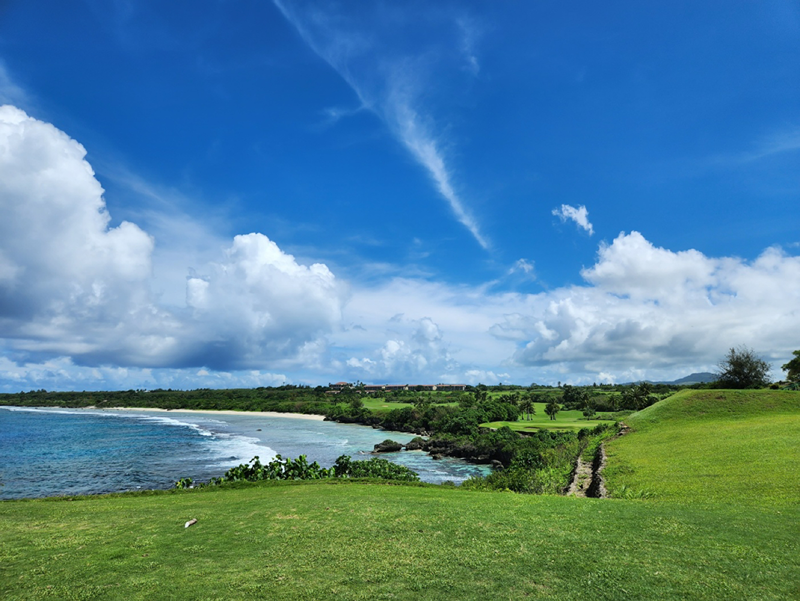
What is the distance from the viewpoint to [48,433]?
88.5m

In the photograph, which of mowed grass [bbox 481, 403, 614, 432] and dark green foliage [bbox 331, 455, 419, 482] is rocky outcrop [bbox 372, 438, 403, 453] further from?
dark green foliage [bbox 331, 455, 419, 482]

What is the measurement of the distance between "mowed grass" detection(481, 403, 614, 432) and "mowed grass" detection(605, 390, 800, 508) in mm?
28260

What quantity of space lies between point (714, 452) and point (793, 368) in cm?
4794

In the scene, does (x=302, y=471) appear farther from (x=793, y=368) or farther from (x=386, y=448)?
(x=793, y=368)

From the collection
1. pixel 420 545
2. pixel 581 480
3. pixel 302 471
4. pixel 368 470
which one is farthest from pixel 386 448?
pixel 420 545

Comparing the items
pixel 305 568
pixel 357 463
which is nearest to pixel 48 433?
pixel 357 463

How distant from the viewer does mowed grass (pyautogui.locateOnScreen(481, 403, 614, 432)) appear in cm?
6826

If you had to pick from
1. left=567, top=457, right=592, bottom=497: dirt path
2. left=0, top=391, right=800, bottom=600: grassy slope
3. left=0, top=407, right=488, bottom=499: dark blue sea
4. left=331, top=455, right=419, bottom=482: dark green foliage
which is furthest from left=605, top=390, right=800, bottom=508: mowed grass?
left=0, top=407, right=488, bottom=499: dark blue sea

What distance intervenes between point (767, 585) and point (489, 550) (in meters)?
5.33

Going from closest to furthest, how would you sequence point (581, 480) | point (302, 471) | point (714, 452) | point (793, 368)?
1. point (714, 452)
2. point (581, 480)
3. point (302, 471)
4. point (793, 368)

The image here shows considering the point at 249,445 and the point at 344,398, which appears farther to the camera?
the point at 344,398

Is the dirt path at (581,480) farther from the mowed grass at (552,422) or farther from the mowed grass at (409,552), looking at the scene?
the mowed grass at (552,422)

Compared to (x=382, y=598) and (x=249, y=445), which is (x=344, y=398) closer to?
(x=249, y=445)

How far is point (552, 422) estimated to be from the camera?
3223 inches
